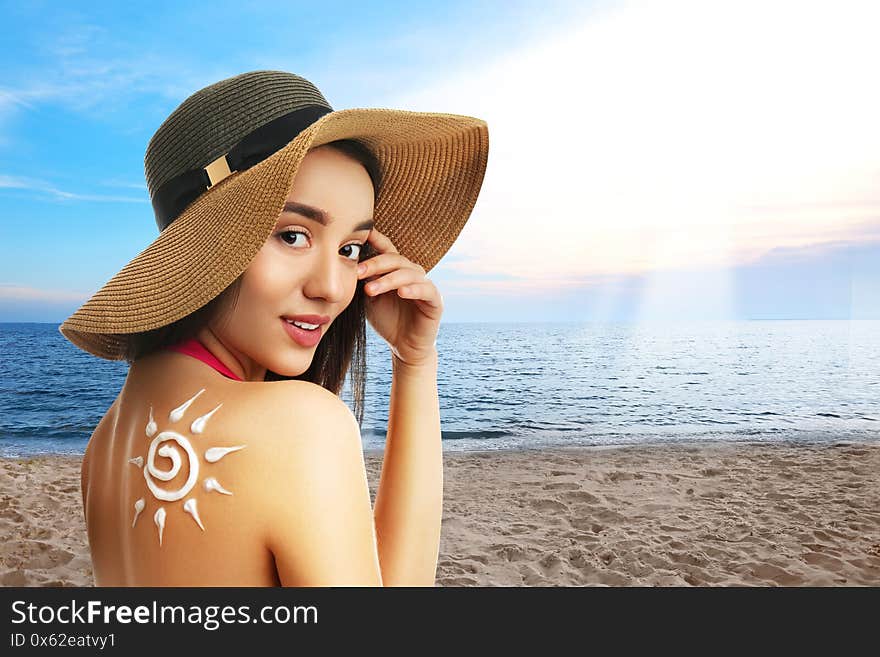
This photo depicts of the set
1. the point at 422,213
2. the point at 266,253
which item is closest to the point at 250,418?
the point at 266,253

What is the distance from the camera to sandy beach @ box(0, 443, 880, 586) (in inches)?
212

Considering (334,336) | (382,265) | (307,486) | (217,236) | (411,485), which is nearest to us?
(307,486)

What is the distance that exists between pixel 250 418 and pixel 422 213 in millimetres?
848

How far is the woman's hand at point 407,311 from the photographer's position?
58.4 inches

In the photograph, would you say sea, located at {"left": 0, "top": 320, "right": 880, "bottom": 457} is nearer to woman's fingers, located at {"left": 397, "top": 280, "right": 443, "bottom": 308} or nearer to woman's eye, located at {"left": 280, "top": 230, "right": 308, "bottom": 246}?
woman's fingers, located at {"left": 397, "top": 280, "right": 443, "bottom": 308}

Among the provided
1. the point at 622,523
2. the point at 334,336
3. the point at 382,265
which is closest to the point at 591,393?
the point at 622,523

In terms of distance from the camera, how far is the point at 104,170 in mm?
57688

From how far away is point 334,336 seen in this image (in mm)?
1642

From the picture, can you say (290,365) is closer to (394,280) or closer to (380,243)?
(394,280)

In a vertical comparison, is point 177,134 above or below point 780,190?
below

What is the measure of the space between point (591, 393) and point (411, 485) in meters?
27.7

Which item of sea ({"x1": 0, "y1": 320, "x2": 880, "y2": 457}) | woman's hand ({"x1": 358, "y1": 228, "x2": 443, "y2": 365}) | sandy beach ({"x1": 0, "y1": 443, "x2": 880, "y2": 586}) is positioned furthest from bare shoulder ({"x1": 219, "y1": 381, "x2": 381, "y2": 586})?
sandy beach ({"x1": 0, "y1": 443, "x2": 880, "y2": 586})

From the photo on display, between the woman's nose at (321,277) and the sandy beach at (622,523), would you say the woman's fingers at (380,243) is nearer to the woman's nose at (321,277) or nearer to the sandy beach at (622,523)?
the woman's nose at (321,277)
